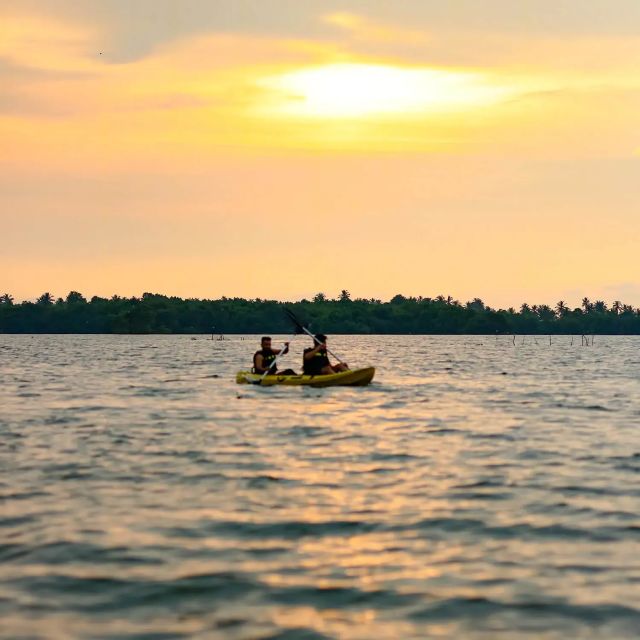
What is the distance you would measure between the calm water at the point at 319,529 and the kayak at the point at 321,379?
34.4ft

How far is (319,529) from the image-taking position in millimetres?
13211

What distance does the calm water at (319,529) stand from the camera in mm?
9641

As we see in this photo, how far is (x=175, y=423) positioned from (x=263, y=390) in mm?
12375

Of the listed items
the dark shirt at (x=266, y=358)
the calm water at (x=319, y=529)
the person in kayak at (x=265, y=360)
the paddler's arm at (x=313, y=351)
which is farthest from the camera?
the dark shirt at (x=266, y=358)

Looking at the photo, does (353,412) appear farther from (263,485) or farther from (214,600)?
(214,600)

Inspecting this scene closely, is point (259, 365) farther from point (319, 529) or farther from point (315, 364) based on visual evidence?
point (319, 529)

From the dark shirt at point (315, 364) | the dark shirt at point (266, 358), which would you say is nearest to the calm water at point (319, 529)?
the dark shirt at point (315, 364)

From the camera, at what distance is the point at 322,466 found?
62.6ft

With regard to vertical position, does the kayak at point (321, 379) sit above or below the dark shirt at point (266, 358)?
below

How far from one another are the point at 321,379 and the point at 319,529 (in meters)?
25.6

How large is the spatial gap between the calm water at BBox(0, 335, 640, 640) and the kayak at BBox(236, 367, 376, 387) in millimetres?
10489

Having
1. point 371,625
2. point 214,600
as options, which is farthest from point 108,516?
point 371,625

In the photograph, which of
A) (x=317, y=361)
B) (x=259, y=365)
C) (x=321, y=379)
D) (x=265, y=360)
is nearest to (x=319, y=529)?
(x=317, y=361)

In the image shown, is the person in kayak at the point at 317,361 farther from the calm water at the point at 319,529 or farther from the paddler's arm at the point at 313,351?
the calm water at the point at 319,529
